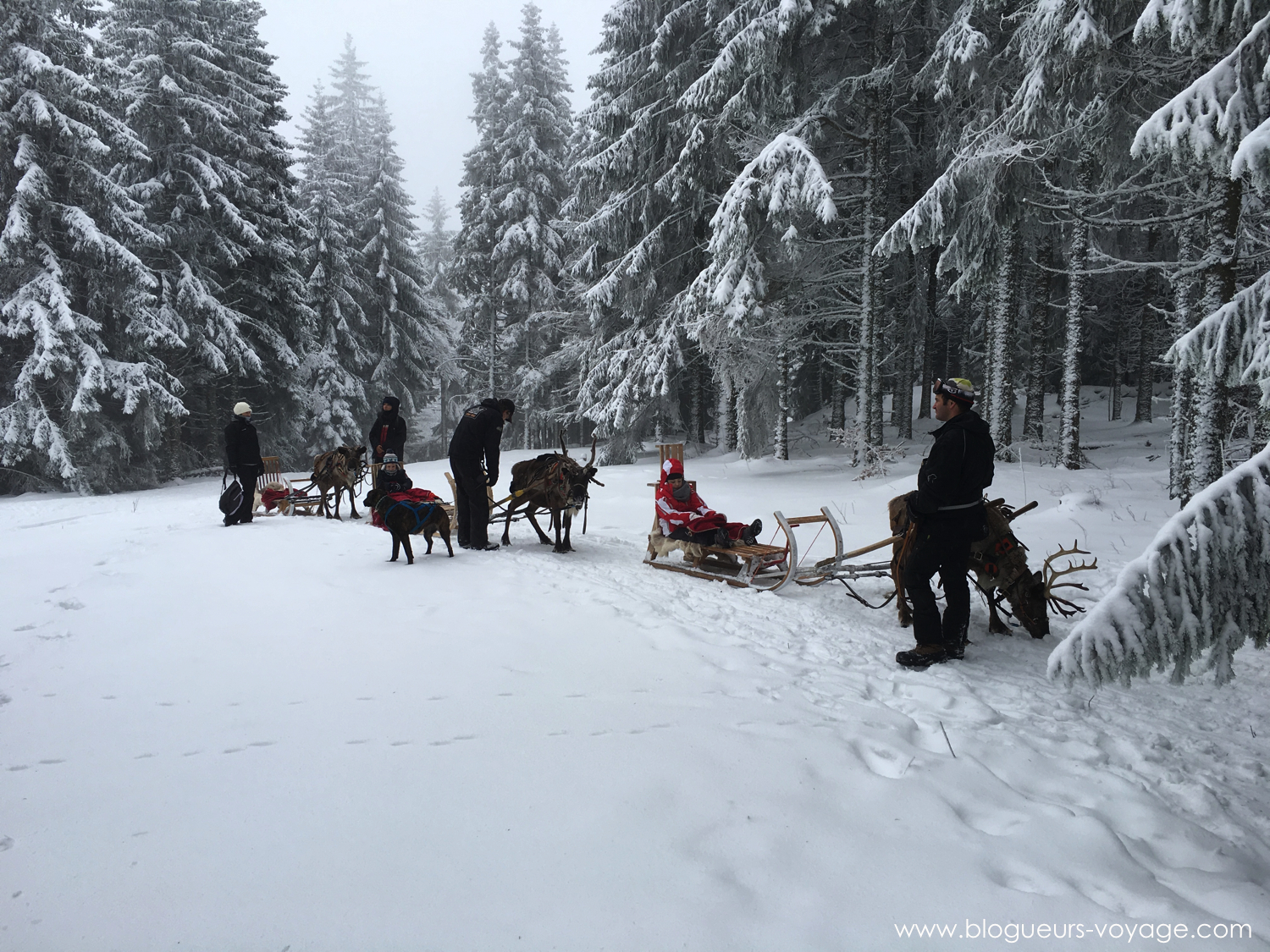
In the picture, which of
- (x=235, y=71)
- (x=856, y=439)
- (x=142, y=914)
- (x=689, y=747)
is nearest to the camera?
(x=142, y=914)

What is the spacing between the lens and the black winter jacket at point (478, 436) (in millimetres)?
7484

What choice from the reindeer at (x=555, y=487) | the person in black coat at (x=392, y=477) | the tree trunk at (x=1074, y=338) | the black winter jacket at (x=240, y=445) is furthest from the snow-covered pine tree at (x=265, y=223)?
the tree trunk at (x=1074, y=338)

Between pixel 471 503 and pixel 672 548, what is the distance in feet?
8.38

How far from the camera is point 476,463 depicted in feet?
24.9

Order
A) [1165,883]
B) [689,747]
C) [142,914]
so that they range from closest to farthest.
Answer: [142,914]
[1165,883]
[689,747]

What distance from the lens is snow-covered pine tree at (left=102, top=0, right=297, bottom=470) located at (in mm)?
17109

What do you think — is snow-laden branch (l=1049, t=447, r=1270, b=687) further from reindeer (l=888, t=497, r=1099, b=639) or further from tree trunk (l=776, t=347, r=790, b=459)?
tree trunk (l=776, t=347, r=790, b=459)

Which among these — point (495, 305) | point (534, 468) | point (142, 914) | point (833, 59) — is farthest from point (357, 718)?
point (495, 305)

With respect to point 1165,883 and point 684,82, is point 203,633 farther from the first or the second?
point 684,82

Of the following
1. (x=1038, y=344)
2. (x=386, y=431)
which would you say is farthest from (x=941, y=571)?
(x=1038, y=344)

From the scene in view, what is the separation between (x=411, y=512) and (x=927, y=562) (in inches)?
194

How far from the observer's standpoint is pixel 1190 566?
81.8 inches

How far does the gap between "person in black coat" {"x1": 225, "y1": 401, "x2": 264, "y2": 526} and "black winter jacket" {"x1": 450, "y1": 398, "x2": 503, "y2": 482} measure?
3968mm

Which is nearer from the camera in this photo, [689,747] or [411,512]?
[689,747]
